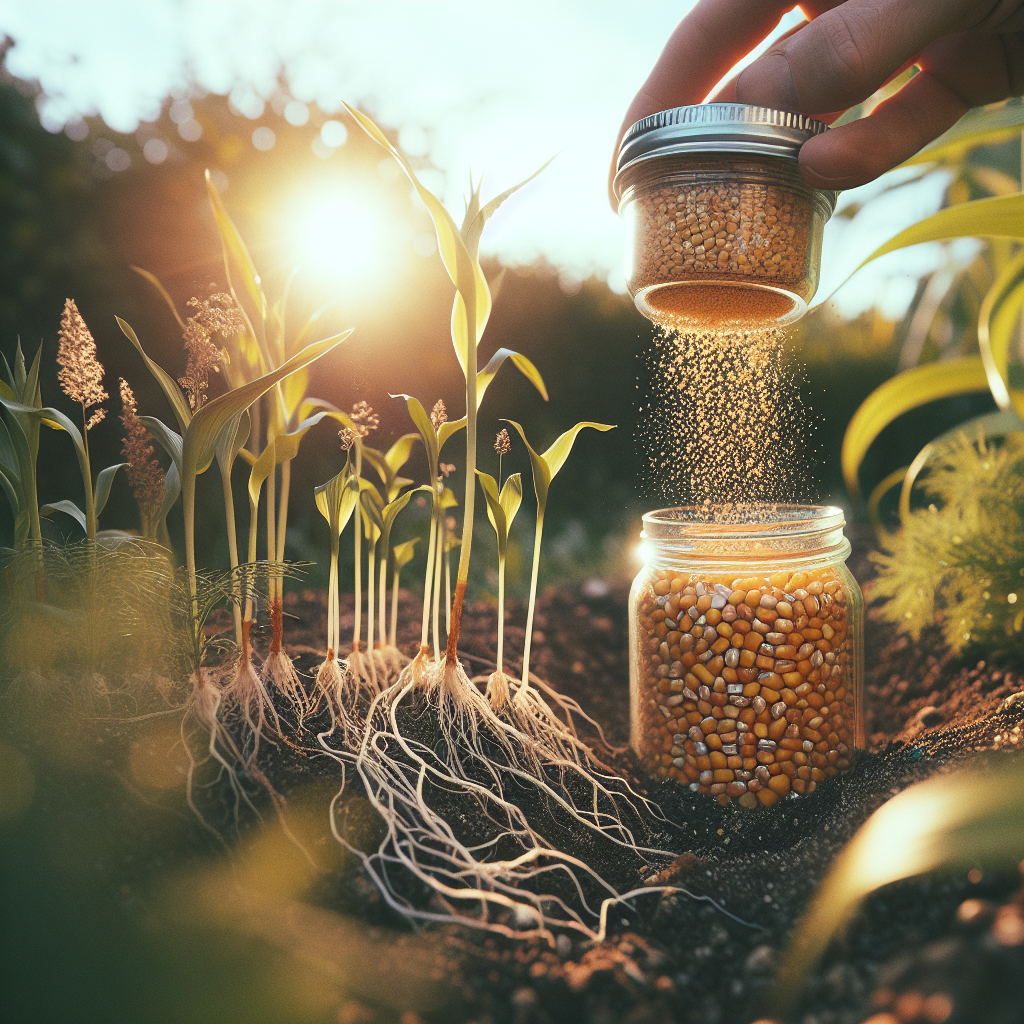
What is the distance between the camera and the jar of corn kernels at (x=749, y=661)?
82 centimetres

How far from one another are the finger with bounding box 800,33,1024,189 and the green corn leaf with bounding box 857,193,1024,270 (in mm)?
90

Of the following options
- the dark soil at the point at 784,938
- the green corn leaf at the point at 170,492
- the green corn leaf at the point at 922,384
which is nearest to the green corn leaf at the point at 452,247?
the green corn leaf at the point at 170,492

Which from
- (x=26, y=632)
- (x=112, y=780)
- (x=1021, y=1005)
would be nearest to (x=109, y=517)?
(x=26, y=632)

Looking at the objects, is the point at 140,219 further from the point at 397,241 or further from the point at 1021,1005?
the point at 1021,1005

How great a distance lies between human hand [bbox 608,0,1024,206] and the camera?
0.69m

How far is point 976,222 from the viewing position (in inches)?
33.0

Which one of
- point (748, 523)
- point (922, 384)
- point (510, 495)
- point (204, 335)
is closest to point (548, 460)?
point (510, 495)

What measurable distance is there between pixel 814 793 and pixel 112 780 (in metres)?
0.74

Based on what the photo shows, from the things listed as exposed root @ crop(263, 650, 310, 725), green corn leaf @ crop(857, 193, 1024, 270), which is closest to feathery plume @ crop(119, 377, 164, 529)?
exposed root @ crop(263, 650, 310, 725)

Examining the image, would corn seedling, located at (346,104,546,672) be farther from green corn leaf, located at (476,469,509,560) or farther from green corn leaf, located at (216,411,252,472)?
green corn leaf, located at (216,411,252,472)

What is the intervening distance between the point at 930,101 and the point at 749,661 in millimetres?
758

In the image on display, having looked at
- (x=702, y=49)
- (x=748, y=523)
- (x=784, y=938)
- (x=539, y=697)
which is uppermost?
(x=702, y=49)

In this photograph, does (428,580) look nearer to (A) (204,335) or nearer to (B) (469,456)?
(B) (469,456)

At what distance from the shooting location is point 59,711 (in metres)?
0.67
